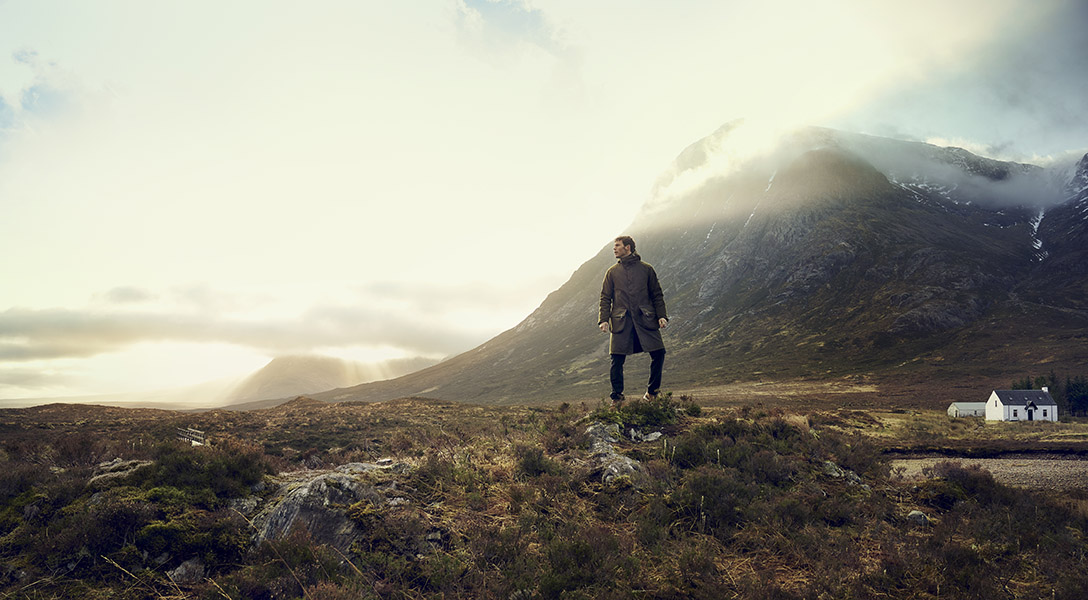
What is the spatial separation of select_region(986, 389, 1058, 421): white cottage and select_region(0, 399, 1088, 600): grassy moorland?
71360 mm

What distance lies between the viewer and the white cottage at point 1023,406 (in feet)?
195

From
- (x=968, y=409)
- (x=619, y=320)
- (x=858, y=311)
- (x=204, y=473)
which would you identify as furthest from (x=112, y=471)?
(x=858, y=311)

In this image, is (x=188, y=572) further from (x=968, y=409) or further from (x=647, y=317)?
(x=968, y=409)

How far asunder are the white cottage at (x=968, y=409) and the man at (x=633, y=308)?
74.4m

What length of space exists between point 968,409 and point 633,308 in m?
79.6

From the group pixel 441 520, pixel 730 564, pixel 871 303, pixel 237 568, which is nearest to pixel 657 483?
pixel 730 564

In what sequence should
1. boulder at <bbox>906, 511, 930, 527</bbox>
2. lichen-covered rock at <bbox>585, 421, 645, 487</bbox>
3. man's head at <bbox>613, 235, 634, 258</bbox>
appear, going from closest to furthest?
boulder at <bbox>906, 511, 930, 527</bbox> < lichen-covered rock at <bbox>585, 421, 645, 487</bbox> < man's head at <bbox>613, 235, 634, 258</bbox>

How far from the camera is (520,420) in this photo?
14484 millimetres

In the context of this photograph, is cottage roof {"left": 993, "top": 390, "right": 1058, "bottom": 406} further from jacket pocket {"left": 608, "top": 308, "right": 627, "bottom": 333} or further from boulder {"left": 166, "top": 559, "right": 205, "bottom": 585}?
boulder {"left": 166, "top": 559, "right": 205, "bottom": 585}

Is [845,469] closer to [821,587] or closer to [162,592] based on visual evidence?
[821,587]

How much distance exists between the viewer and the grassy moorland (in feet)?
17.3

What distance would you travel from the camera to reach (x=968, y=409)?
66.4 m

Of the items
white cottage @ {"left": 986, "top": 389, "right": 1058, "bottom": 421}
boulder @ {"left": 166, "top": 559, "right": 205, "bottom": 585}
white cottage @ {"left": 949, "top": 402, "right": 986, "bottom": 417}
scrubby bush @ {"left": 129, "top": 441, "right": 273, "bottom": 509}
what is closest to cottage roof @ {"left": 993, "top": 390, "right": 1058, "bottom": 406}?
white cottage @ {"left": 986, "top": 389, "right": 1058, "bottom": 421}

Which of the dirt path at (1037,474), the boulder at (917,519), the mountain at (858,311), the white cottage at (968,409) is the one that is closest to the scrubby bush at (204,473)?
the boulder at (917,519)
